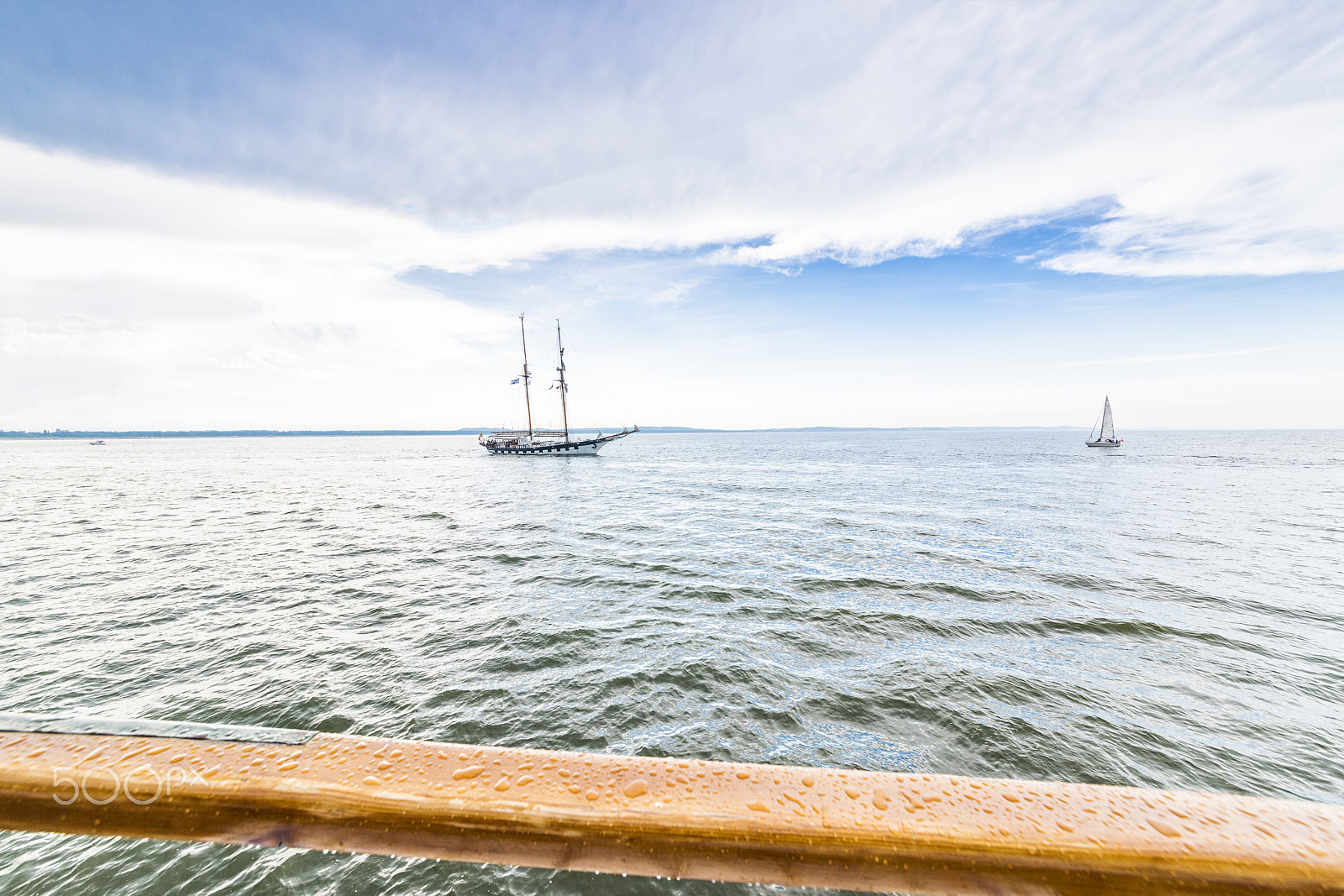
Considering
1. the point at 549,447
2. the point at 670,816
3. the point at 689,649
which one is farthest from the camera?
the point at 549,447

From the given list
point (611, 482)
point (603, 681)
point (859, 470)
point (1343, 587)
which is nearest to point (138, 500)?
point (611, 482)

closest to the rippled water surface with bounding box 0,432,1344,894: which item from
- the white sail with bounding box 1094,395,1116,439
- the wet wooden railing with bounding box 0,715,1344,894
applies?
the wet wooden railing with bounding box 0,715,1344,894

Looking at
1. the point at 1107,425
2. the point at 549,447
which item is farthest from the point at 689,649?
the point at 1107,425

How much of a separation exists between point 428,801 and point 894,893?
1.22 meters

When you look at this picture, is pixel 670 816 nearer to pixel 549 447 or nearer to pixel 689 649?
pixel 689 649

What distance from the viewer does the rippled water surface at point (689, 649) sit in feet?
17.7

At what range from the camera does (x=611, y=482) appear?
130ft

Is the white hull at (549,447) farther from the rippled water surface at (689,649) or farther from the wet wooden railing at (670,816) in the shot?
the wet wooden railing at (670,816)

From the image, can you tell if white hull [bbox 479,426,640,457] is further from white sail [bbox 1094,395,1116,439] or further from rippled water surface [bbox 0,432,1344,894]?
white sail [bbox 1094,395,1116,439]

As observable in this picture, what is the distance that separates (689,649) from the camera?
26.2 feet

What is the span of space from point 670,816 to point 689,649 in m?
7.19

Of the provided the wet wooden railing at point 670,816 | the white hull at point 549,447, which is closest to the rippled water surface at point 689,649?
the wet wooden railing at point 670,816

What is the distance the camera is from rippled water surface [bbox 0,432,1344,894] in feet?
17.7

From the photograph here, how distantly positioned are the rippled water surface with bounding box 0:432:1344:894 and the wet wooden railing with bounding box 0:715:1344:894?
347 cm
